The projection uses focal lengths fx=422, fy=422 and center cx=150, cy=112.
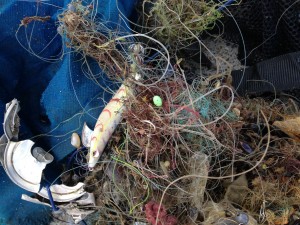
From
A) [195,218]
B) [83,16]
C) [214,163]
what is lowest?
[195,218]

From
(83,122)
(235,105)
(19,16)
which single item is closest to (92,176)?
(83,122)

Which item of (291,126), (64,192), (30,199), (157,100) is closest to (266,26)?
(291,126)

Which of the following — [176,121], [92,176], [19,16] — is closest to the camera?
[176,121]

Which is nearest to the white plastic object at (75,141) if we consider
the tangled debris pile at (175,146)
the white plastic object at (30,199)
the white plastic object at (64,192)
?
the tangled debris pile at (175,146)

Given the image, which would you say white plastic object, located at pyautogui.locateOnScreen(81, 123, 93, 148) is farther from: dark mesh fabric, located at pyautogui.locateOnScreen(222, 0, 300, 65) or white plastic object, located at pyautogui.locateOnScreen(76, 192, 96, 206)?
dark mesh fabric, located at pyautogui.locateOnScreen(222, 0, 300, 65)

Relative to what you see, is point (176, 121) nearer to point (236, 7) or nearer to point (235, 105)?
point (235, 105)

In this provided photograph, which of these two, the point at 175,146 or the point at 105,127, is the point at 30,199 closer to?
the point at 105,127
